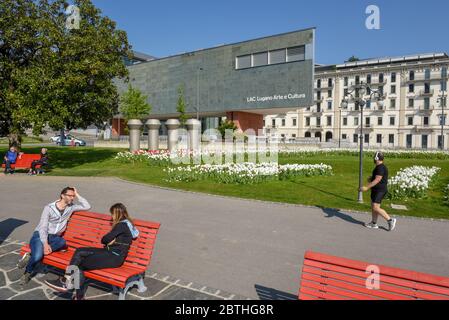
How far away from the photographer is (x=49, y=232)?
5.98m

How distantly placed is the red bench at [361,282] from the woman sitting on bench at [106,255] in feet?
8.68

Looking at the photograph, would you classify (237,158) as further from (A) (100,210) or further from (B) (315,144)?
(B) (315,144)

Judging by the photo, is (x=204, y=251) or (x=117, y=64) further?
(x=117, y=64)

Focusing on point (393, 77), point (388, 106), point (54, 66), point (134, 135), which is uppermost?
point (393, 77)

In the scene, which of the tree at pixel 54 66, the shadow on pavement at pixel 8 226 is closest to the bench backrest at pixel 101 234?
the shadow on pavement at pixel 8 226

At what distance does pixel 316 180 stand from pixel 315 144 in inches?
1013

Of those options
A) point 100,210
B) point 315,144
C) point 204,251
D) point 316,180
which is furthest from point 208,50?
point 204,251

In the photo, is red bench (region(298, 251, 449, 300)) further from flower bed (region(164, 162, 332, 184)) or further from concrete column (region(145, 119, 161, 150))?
concrete column (region(145, 119, 161, 150))

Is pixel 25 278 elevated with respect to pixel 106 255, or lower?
lower

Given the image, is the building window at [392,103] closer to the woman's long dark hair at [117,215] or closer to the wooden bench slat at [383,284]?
the woman's long dark hair at [117,215]

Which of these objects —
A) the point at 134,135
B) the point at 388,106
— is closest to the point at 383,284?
the point at 134,135

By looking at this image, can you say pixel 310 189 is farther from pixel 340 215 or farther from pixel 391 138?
A: pixel 391 138

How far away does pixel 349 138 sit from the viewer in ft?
272

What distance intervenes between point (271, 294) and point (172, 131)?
24.8 meters
